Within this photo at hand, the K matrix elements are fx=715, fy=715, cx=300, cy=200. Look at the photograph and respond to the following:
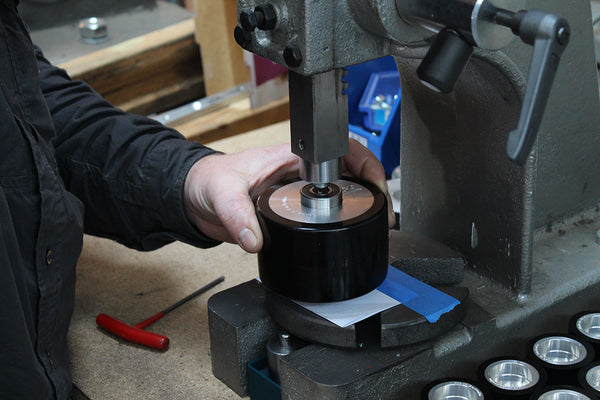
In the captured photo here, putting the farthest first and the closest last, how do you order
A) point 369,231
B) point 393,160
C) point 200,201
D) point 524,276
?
point 393,160 → point 200,201 → point 524,276 → point 369,231

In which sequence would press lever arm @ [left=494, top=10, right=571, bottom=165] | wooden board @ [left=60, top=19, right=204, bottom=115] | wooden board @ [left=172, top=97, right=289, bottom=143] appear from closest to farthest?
press lever arm @ [left=494, top=10, right=571, bottom=165], wooden board @ [left=172, top=97, right=289, bottom=143], wooden board @ [left=60, top=19, right=204, bottom=115]

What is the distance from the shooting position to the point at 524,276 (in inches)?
31.9

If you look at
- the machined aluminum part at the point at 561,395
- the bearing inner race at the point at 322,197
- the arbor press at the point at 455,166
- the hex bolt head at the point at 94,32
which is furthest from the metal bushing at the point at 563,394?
the hex bolt head at the point at 94,32

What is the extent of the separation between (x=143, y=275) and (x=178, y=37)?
1.28 meters

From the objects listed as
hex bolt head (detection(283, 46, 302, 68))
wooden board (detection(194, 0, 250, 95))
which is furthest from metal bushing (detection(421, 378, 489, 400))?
wooden board (detection(194, 0, 250, 95))

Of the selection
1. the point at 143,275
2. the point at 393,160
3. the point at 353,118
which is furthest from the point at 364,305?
the point at 353,118

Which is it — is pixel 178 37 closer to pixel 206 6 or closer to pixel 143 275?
pixel 206 6

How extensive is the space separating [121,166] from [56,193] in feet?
0.56

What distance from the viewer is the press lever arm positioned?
473mm

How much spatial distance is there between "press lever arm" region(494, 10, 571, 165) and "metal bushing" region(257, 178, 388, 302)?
230 mm

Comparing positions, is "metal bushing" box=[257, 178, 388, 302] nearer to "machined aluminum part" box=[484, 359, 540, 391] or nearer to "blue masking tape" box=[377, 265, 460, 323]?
"blue masking tape" box=[377, 265, 460, 323]

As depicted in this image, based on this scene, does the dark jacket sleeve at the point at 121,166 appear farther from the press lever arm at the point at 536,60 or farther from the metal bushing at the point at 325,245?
the press lever arm at the point at 536,60

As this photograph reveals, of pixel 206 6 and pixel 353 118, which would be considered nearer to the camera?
pixel 353 118

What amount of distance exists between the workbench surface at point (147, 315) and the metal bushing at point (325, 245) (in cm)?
18
